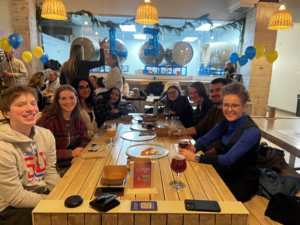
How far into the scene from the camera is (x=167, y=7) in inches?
248

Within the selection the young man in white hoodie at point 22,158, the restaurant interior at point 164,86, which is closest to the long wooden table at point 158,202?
the restaurant interior at point 164,86

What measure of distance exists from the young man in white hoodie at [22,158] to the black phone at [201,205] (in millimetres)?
901

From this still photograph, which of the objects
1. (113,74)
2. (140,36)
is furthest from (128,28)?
(113,74)

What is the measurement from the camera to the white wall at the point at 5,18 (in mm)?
5517

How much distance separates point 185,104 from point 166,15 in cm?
404

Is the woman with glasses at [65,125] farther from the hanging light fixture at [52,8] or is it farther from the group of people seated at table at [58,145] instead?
the hanging light fixture at [52,8]

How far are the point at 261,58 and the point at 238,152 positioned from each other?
535 centimetres

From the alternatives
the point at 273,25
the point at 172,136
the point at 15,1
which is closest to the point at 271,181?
the point at 172,136

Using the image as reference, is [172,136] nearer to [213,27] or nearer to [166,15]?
[166,15]

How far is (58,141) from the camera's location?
198 centimetres

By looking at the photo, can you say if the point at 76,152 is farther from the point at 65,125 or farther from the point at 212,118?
the point at 212,118

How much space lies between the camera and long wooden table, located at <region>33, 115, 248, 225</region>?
1.01m

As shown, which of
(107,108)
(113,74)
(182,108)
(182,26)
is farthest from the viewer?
(182,26)

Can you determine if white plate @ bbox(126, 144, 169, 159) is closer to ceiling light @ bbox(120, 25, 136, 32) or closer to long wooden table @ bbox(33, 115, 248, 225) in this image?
long wooden table @ bbox(33, 115, 248, 225)
